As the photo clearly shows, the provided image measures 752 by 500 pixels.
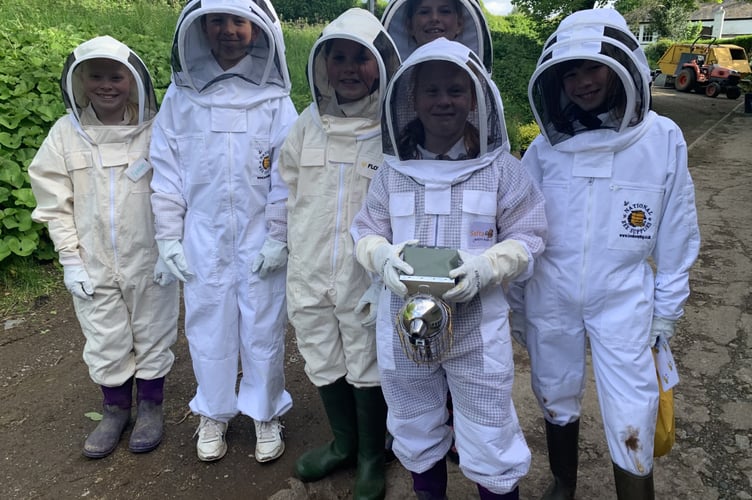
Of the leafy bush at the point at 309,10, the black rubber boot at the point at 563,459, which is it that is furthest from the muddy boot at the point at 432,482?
the leafy bush at the point at 309,10

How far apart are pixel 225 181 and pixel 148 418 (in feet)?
4.80

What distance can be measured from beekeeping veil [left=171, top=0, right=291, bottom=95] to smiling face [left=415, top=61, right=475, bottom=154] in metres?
0.94

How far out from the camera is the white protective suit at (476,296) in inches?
80.0

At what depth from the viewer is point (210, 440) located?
297 centimetres

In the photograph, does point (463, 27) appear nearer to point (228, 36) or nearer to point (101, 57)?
point (228, 36)

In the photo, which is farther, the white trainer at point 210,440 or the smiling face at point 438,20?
the white trainer at point 210,440

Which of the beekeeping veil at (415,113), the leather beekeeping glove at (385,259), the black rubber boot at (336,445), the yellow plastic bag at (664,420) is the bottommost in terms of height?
the black rubber boot at (336,445)

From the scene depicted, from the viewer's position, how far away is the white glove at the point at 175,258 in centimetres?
270

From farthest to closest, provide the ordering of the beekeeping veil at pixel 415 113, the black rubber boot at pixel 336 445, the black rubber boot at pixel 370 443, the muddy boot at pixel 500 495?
the black rubber boot at pixel 336 445
the black rubber boot at pixel 370 443
the muddy boot at pixel 500 495
the beekeeping veil at pixel 415 113

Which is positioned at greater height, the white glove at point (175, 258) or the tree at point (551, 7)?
the tree at point (551, 7)

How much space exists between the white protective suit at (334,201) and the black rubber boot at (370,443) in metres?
0.10

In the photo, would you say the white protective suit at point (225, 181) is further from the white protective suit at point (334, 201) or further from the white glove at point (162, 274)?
the white protective suit at point (334, 201)

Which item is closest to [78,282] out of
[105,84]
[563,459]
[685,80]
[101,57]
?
[105,84]

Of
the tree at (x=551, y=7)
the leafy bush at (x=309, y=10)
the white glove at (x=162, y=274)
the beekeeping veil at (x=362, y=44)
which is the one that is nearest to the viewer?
the beekeeping veil at (x=362, y=44)
